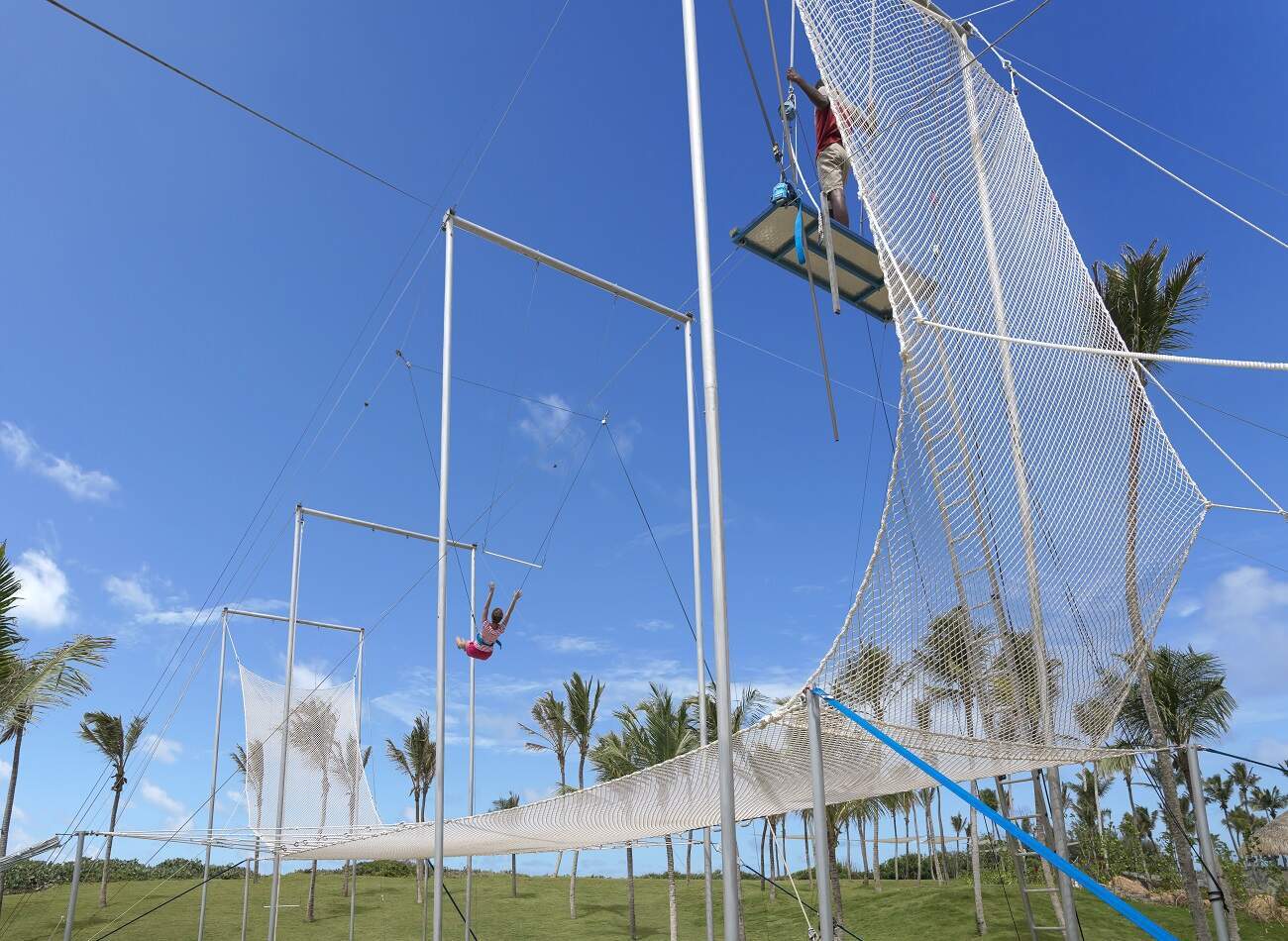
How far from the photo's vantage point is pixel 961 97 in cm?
524

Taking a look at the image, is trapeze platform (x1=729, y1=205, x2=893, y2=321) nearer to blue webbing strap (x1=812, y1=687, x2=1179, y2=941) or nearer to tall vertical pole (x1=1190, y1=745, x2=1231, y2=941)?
blue webbing strap (x1=812, y1=687, x2=1179, y2=941)

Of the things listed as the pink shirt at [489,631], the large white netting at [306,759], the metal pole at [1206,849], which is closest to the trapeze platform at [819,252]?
the metal pole at [1206,849]

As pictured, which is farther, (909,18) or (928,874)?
(928,874)

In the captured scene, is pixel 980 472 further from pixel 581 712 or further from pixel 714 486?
pixel 581 712

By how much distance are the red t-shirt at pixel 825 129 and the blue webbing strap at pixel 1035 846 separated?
8.90ft

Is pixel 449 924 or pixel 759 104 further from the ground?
pixel 759 104

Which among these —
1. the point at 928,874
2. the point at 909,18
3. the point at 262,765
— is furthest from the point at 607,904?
the point at 909,18

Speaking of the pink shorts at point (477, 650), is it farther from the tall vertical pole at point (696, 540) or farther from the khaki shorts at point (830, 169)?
the khaki shorts at point (830, 169)

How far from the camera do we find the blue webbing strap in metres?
2.76

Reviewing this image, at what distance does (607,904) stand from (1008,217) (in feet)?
62.1

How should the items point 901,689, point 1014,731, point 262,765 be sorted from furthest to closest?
point 262,765
point 1014,731
point 901,689

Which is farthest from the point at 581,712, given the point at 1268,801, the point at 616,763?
the point at 1268,801

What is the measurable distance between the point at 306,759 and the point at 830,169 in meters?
12.9

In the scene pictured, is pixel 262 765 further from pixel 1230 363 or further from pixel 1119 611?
pixel 1230 363
